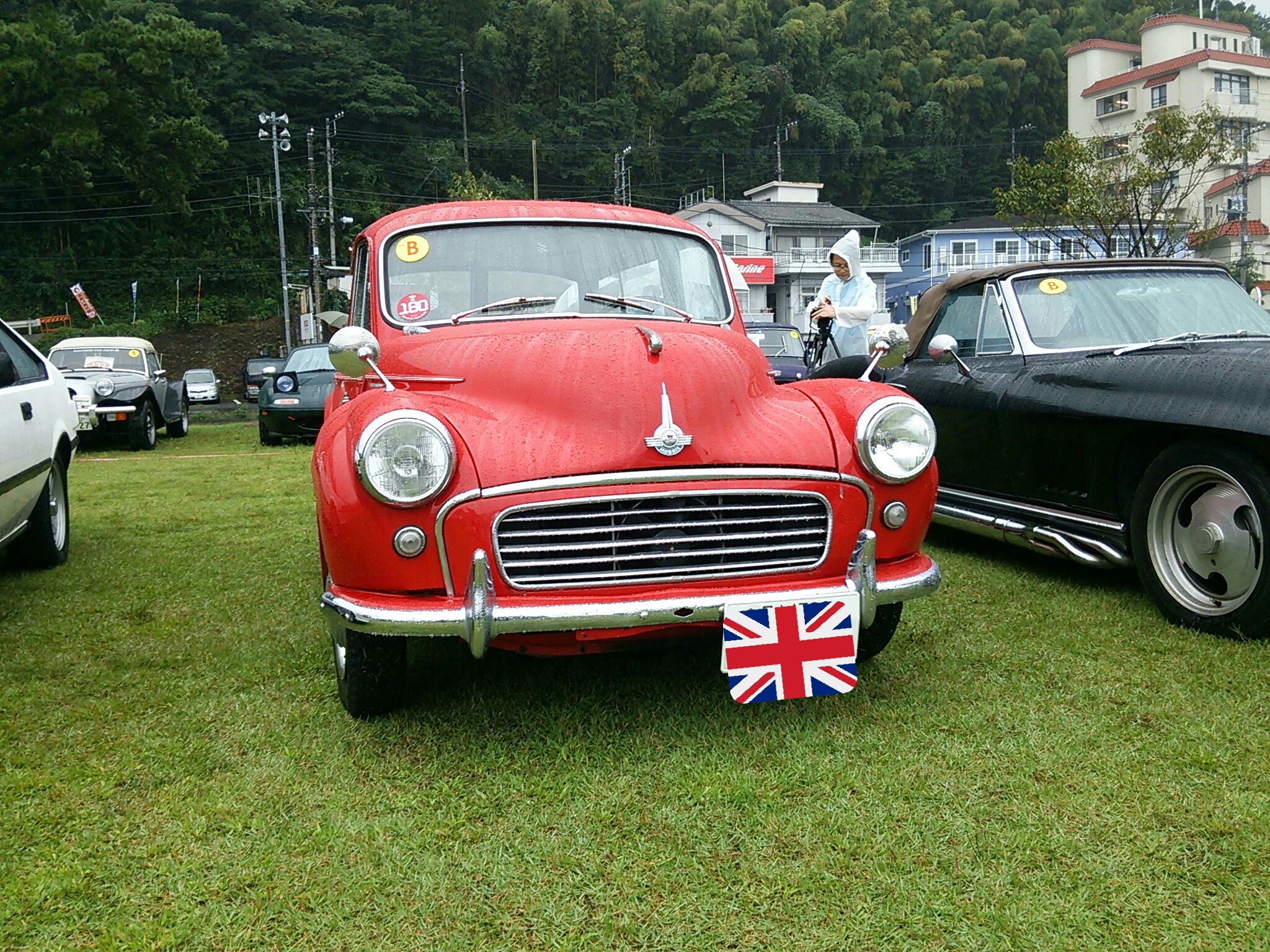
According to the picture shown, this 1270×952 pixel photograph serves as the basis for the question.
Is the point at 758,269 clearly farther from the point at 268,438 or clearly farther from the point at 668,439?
the point at 668,439

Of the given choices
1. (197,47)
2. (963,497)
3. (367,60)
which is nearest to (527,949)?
(963,497)

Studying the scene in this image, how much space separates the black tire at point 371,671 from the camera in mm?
2949

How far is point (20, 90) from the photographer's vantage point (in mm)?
29531

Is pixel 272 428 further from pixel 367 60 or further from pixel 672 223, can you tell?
pixel 367 60

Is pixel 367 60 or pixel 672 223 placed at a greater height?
pixel 367 60

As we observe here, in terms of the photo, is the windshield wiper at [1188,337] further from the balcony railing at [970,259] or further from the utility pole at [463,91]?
the utility pole at [463,91]

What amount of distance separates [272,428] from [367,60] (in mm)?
48241

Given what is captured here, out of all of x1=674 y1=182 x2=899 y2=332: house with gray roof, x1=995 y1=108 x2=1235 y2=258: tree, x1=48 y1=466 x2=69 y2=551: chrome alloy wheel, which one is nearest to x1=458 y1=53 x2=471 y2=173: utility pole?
x1=674 y1=182 x2=899 y2=332: house with gray roof

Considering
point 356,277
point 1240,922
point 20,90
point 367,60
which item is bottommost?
point 1240,922

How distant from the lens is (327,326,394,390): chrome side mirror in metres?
3.30

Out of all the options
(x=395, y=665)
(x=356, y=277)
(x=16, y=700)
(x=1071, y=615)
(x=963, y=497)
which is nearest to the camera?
(x=395, y=665)

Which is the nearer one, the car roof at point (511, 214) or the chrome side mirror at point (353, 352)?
the chrome side mirror at point (353, 352)

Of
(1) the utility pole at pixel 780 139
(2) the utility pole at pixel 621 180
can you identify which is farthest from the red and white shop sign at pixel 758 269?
(1) the utility pole at pixel 780 139

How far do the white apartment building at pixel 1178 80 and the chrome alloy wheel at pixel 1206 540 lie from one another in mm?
56907
